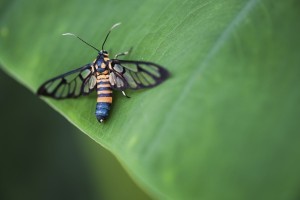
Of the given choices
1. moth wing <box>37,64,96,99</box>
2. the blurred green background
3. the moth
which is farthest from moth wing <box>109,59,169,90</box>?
the blurred green background

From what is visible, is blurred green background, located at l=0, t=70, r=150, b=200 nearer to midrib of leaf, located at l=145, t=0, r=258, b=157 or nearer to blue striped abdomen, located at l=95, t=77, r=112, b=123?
blue striped abdomen, located at l=95, t=77, r=112, b=123

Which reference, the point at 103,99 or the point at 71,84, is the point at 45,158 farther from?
the point at 103,99

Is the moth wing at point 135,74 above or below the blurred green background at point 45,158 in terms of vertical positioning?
above

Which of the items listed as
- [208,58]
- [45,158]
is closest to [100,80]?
[208,58]

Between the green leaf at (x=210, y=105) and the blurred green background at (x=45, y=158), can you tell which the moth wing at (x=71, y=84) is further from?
the blurred green background at (x=45, y=158)

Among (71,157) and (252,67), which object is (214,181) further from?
(71,157)

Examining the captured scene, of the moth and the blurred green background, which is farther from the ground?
the moth

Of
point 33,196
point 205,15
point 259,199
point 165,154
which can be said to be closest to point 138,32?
point 205,15

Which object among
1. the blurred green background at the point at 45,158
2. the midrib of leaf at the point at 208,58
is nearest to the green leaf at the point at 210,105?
the midrib of leaf at the point at 208,58
